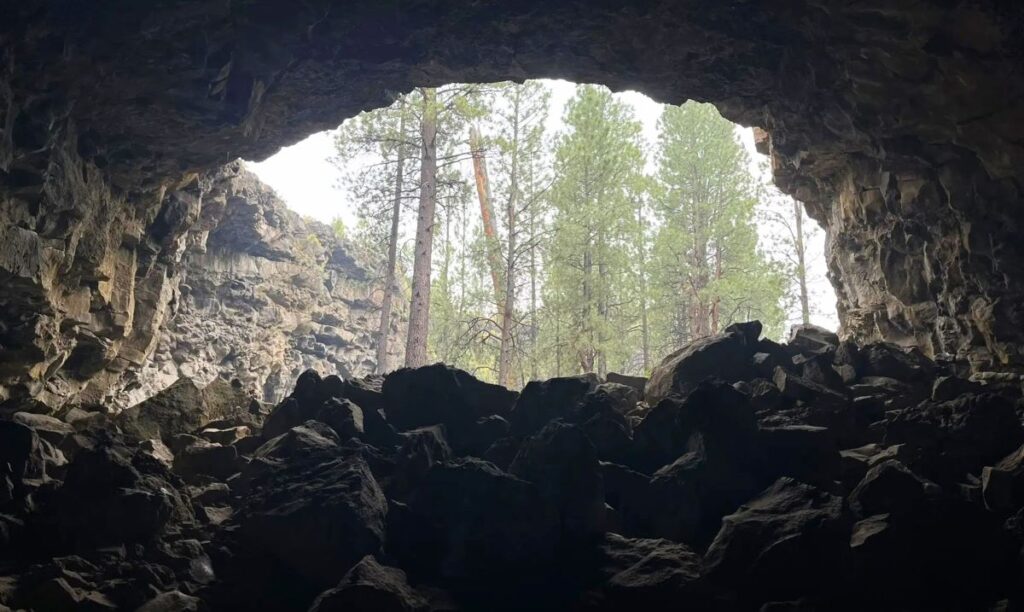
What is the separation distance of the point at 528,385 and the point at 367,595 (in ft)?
13.9

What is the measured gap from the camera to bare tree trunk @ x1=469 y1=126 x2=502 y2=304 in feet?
75.6

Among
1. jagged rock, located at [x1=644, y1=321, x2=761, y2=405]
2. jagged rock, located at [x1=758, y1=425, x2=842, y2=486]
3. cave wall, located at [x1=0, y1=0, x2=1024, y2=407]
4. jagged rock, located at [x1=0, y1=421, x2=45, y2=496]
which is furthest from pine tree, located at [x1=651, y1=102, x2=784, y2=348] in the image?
jagged rock, located at [x1=0, y1=421, x2=45, y2=496]

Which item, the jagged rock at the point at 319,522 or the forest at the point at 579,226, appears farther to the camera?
the forest at the point at 579,226

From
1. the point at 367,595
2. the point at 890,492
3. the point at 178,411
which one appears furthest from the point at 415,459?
the point at 890,492

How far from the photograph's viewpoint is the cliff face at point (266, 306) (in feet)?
84.4

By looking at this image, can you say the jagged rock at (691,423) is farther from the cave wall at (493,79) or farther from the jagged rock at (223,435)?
the jagged rock at (223,435)

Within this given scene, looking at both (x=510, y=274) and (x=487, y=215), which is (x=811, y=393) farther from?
(x=487, y=215)

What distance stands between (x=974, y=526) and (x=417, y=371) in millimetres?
6739

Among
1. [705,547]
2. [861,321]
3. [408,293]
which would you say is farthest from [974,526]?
[408,293]

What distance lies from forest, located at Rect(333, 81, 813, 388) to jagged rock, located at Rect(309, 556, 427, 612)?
13.3 m

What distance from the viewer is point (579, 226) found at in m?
23.7

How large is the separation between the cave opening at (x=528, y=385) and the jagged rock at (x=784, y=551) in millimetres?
33

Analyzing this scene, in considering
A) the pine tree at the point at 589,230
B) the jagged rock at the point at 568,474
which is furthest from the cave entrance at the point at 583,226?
the jagged rock at the point at 568,474

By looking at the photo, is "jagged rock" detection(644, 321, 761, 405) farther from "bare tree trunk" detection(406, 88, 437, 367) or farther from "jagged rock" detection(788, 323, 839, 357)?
"bare tree trunk" detection(406, 88, 437, 367)
